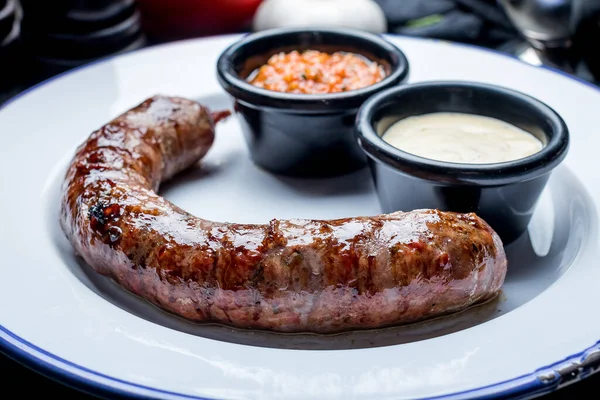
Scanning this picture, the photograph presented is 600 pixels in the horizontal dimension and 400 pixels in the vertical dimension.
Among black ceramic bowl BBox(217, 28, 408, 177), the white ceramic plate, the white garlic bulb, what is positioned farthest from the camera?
the white garlic bulb

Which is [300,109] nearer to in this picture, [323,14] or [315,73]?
[315,73]

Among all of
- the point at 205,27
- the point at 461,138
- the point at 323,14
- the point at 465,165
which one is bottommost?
the point at 205,27

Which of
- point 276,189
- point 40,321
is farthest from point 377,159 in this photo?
point 40,321

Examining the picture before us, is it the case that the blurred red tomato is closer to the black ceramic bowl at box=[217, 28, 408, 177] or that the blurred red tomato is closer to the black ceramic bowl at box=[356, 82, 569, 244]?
the black ceramic bowl at box=[217, 28, 408, 177]

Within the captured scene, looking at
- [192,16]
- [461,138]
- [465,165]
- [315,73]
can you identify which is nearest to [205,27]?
[192,16]

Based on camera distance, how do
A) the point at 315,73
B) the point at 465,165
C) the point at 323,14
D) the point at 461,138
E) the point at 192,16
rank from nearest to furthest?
the point at 465,165 < the point at 461,138 < the point at 315,73 < the point at 323,14 < the point at 192,16

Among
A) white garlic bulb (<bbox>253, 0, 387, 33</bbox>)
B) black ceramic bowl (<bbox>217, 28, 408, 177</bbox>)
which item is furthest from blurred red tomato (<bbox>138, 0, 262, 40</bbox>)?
black ceramic bowl (<bbox>217, 28, 408, 177</bbox>)

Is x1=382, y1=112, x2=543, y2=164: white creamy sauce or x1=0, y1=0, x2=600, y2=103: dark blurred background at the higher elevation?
x1=382, y1=112, x2=543, y2=164: white creamy sauce
